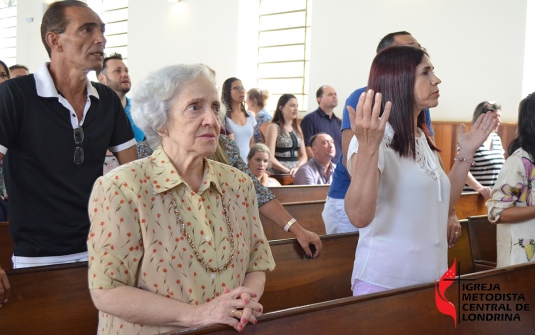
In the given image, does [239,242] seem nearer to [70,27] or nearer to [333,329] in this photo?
[333,329]

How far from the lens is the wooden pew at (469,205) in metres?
4.77

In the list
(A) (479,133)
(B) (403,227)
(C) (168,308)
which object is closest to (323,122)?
(A) (479,133)

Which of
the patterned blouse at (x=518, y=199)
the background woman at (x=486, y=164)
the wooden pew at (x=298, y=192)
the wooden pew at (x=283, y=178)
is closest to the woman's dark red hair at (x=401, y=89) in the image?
the patterned blouse at (x=518, y=199)

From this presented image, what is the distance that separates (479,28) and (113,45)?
8.01 metres

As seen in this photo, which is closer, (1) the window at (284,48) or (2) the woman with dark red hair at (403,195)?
(2) the woman with dark red hair at (403,195)

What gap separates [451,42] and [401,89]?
5906 millimetres

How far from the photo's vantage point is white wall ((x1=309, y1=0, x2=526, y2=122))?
7023mm

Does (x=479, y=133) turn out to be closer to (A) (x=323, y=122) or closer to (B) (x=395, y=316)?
(B) (x=395, y=316)

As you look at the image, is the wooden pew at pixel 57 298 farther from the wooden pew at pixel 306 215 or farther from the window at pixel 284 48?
the window at pixel 284 48

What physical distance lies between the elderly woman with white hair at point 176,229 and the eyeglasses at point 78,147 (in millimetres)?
551

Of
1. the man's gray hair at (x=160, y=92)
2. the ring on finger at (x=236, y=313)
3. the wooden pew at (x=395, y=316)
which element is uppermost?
the man's gray hair at (x=160, y=92)

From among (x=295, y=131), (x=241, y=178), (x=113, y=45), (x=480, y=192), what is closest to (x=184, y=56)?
(x=113, y=45)

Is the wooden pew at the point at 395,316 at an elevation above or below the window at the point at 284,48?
below

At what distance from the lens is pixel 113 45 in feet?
41.7
